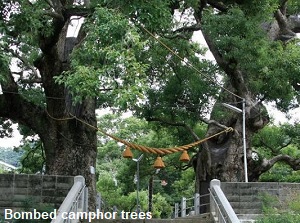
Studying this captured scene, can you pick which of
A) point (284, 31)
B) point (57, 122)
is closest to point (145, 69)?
point (57, 122)

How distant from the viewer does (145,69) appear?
8.38 metres

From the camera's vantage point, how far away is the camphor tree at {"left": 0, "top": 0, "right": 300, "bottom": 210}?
8297 mm

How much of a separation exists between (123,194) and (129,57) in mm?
22708

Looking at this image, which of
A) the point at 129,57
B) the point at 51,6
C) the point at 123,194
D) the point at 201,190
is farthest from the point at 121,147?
the point at 129,57

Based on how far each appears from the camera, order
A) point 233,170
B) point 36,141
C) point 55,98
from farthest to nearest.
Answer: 1. point 36,141
2. point 233,170
3. point 55,98

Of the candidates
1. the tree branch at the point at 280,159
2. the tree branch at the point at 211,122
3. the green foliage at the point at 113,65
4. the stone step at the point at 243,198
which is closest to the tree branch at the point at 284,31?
the tree branch at the point at 211,122

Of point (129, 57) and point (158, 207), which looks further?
point (158, 207)

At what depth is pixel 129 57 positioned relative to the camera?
8000 millimetres

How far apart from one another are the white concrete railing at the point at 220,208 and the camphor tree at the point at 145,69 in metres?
2.10

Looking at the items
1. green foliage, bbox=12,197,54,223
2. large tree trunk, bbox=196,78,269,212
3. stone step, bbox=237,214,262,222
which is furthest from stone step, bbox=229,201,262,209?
large tree trunk, bbox=196,78,269,212

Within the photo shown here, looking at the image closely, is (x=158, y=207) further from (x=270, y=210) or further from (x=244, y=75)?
(x=270, y=210)

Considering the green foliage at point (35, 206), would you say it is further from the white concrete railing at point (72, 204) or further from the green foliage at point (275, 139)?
the green foliage at point (275, 139)

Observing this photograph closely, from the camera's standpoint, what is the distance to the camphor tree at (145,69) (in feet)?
27.2

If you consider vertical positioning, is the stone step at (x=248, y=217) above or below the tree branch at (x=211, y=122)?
below
